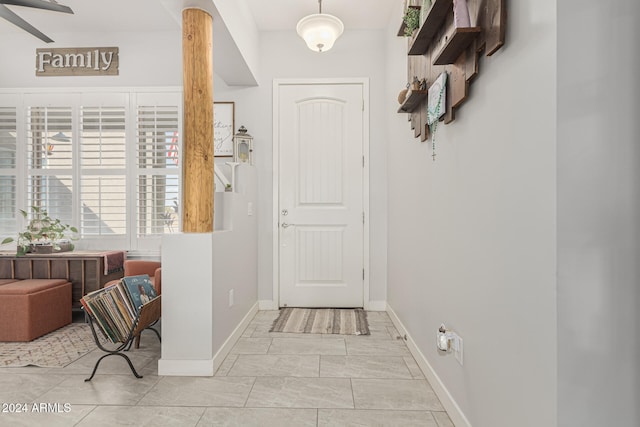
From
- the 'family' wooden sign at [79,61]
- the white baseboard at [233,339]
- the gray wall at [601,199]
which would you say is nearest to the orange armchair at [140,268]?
the white baseboard at [233,339]

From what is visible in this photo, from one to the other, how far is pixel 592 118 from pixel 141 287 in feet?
8.28

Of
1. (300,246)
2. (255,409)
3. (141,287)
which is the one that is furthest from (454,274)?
(300,246)

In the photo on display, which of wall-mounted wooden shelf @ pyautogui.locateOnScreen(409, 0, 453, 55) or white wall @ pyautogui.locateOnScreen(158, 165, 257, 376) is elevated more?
wall-mounted wooden shelf @ pyautogui.locateOnScreen(409, 0, 453, 55)

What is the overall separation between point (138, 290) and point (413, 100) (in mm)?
2127

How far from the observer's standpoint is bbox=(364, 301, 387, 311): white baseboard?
4.07 m

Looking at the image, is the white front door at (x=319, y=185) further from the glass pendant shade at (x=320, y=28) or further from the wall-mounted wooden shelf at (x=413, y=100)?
the wall-mounted wooden shelf at (x=413, y=100)

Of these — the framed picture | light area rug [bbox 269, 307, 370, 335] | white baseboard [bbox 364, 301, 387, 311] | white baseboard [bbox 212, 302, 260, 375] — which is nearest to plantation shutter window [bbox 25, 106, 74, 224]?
the framed picture

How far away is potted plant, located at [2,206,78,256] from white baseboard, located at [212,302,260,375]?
1.91 m

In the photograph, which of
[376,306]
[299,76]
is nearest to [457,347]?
[376,306]

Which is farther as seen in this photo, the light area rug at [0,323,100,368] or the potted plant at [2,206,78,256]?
the potted plant at [2,206,78,256]

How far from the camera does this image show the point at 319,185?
13.4 feet

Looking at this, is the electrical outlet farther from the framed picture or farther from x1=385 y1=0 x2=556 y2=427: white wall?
the framed picture

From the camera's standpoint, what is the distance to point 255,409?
202cm

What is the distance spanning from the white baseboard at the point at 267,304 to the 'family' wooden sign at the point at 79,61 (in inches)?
111
